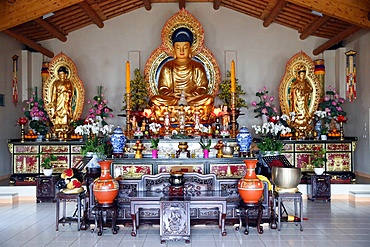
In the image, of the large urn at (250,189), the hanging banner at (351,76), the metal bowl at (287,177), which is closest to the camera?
the large urn at (250,189)

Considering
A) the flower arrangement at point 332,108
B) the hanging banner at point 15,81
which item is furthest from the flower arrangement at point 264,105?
the hanging banner at point 15,81

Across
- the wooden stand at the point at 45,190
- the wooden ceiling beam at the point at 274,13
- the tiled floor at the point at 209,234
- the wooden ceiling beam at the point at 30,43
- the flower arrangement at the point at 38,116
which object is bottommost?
the tiled floor at the point at 209,234

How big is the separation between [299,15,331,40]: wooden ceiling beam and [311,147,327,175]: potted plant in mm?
2866

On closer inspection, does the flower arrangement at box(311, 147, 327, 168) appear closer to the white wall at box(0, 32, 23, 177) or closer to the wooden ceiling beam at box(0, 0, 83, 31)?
the wooden ceiling beam at box(0, 0, 83, 31)

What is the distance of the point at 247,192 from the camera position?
15.9ft

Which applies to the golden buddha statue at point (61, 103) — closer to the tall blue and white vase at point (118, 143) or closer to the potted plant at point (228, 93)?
the tall blue and white vase at point (118, 143)

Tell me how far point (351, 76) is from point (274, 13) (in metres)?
2.34

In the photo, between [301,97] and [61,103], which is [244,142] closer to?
[301,97]

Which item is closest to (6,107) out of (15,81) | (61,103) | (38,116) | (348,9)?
(15,81)

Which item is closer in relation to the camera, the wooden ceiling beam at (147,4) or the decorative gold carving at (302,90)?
the decorative gold carving at (302,90)

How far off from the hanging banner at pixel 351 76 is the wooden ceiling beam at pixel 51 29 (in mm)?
7033

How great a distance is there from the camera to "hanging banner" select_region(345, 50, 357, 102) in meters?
9.63

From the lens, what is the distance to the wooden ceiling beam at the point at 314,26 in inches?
358

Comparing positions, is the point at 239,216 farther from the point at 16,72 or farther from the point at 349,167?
the point at 16,72
